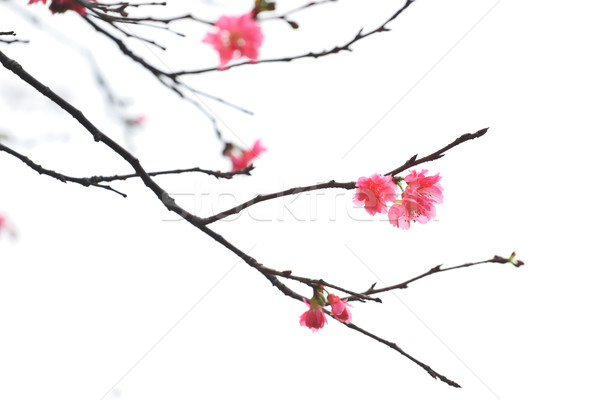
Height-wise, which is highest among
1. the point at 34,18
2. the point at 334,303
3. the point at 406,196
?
the point at 406,196

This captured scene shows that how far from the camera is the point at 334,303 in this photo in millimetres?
1279

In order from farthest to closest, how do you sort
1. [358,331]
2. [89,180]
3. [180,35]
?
[89,180]
[358,331]
[180,35]

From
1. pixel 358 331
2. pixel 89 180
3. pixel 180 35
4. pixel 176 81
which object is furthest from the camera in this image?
pixel 89 180

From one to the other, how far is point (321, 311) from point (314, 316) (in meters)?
0.03

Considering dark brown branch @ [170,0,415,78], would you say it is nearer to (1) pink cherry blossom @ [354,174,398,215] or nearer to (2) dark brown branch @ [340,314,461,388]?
(1) pink cherry blossom @ [354,174,398,215]

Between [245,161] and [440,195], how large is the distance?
0.57 meters

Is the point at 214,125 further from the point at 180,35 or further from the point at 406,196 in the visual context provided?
the point at 406,196

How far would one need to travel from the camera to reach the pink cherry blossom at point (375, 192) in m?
1.33

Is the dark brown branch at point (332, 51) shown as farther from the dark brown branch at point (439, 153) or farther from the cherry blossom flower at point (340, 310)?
the cherry blossom flower at point (340, 310)

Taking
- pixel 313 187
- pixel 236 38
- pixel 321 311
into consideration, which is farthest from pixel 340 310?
pixel 236 38

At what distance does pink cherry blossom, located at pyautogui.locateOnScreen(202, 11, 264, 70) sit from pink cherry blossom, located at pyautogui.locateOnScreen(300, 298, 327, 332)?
2.07 ft

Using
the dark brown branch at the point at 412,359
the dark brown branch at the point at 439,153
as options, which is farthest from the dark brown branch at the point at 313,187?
the dark brown branch at the point at 412,359

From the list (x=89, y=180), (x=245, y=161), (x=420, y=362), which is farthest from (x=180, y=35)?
(x=420, y=362)

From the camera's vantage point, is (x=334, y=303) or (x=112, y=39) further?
(x=334, y=303)
